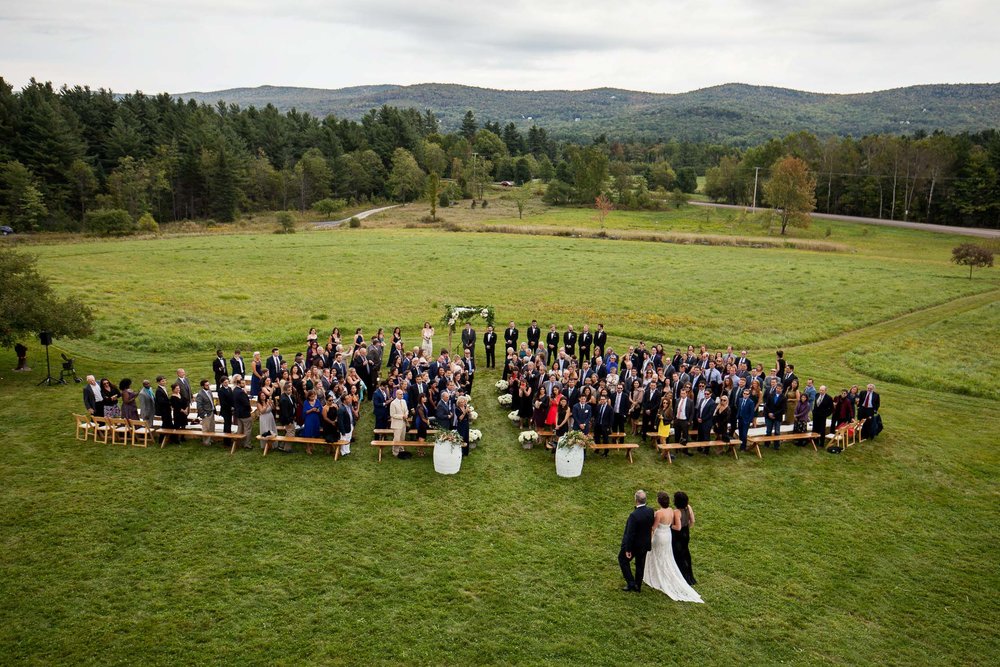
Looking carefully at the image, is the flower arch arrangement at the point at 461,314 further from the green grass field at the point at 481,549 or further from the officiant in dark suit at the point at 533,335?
the green grass field at the point at 481,549

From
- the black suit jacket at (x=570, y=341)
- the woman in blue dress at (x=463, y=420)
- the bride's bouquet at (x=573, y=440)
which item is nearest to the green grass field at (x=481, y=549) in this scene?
the woman in blue dress at (x=463, y=420)

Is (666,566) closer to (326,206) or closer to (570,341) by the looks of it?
(570,341)

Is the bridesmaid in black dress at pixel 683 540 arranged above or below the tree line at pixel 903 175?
below

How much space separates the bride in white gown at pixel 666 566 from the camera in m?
9.98

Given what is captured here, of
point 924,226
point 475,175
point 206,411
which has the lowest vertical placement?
point 206,411

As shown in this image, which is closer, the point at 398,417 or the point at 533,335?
the point at 398,417

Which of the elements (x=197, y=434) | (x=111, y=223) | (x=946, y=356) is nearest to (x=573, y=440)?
(x=197, y=434)

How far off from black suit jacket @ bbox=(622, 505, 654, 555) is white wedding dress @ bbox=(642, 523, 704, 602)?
0.49 feet

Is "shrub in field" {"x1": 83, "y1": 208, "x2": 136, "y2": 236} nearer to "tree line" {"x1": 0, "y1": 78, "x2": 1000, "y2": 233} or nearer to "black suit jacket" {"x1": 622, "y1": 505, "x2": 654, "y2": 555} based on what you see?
"tree line" {"x1": 0, "y1": 78, "x2": 1000, "y2": 233}

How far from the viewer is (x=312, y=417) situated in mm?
14898

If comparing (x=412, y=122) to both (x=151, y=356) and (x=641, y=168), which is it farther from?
(x=151, y=356)

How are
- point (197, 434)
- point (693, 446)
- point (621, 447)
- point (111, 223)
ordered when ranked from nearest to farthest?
point (621, 447)
point (197, 434)
point (693, 446)
point (111, 223)

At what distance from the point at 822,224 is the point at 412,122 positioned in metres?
86.2

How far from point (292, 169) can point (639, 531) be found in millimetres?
103244
